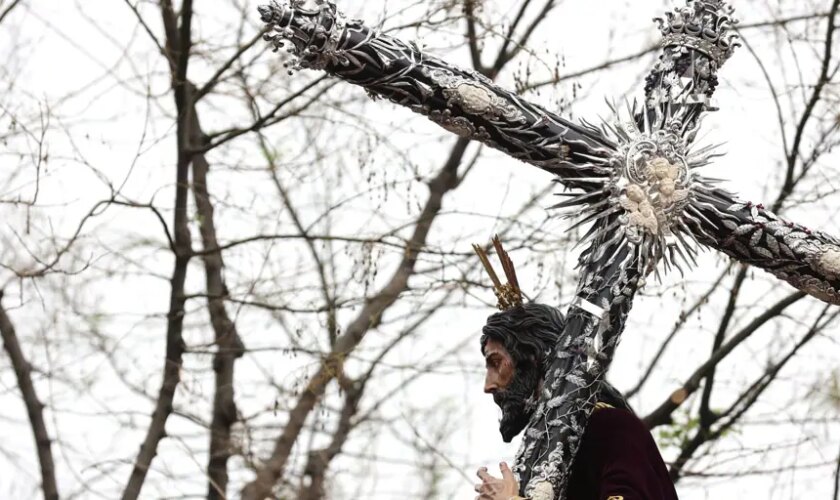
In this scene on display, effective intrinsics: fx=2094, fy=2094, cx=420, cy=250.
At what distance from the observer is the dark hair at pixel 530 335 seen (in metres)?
7.34

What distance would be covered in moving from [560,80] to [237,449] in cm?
286

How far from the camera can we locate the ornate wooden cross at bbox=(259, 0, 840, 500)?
693 centimetres

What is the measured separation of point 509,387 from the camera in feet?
24.1

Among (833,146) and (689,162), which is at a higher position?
(833,146)

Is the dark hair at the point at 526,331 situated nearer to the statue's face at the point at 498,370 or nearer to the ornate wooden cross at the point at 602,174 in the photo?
the statue's face at the point at 498,370

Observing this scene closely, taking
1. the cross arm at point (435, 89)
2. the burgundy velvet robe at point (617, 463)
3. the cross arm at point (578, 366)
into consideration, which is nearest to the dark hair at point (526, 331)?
the cross arm at point (578, 366)

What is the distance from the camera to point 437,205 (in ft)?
41.5

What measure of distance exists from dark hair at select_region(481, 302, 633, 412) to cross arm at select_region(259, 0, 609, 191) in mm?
519

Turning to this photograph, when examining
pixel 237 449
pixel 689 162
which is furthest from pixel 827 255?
pixel 237 449

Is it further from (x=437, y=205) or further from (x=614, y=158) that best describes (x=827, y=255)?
(x=437, y=205)

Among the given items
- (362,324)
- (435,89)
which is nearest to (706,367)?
(362,324)

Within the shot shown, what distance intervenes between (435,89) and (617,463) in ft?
4.57

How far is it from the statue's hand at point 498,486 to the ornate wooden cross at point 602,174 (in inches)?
2.4

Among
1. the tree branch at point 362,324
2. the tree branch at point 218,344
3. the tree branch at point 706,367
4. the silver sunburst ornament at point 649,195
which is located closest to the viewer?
the silver sunburst ornament at point 649,195
